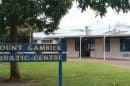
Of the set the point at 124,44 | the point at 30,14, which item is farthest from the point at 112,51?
the point at 30,14

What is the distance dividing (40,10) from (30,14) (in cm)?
58

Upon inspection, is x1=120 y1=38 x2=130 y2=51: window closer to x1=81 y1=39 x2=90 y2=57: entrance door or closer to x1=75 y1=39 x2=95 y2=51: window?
x1=75 y1=39 x2=95 y2=51: window

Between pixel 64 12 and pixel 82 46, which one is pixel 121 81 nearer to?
pixel 64 12

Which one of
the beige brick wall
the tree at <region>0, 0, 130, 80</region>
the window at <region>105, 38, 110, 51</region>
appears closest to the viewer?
the tree at <region>0, 0, 130, 80</region>

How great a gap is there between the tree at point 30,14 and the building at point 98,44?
25.1 meters

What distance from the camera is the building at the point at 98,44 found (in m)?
47.1

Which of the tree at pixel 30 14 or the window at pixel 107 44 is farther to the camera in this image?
the window at pixel 107 44

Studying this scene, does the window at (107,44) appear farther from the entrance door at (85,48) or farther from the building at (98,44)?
the entrance door at (85,48)

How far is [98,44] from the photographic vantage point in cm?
4991

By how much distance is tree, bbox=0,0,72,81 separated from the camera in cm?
1730

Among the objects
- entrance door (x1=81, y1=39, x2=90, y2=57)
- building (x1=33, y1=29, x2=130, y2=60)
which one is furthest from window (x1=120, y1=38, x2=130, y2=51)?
entrance door (x1=81, y1=39, x2=90, y2=57)

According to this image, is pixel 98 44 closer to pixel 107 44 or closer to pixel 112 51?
pixel 107 44

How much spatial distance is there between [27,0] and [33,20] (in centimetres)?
369

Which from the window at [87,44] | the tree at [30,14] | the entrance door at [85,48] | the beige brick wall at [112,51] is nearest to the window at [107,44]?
the beige brick wall at [112,51]
